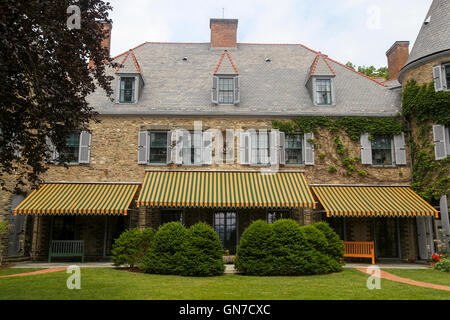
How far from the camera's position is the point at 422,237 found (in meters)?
16.3

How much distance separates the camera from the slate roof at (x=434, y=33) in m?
16.5

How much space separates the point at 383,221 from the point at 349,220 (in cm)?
170

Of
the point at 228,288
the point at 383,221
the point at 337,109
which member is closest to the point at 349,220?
the point at 383,221

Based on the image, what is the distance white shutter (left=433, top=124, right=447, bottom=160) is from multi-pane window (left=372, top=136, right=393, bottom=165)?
200cm

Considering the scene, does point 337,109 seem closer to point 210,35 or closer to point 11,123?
point 210,35

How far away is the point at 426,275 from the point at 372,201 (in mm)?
3902

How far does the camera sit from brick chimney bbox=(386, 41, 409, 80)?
22480 millimetres

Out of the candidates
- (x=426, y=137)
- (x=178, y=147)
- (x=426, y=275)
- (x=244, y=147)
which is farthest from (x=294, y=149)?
(x=426, y=275)

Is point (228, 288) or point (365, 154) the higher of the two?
point (365, 154)

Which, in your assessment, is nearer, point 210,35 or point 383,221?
point 383,221

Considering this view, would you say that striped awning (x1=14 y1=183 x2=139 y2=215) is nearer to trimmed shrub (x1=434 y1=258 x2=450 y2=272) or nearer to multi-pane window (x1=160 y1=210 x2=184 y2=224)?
multi-pane window (x1=160 y1=210 x2=184 y2=224)

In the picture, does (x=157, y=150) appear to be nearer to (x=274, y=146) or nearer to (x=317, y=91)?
(x=274, y=146)

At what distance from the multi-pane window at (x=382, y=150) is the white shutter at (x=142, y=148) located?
11252 millimetres

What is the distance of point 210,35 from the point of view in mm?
23219
